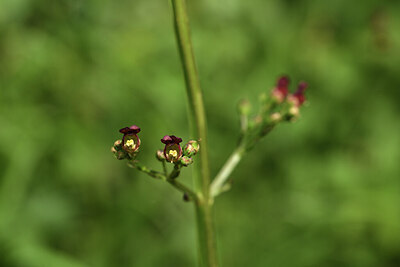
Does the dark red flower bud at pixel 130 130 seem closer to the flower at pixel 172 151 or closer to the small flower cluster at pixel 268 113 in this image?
the flower at pixel 172 151

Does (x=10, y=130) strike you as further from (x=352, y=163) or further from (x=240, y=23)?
→ (x=352, y=163)

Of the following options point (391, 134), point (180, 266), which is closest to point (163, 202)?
point (180, 266)

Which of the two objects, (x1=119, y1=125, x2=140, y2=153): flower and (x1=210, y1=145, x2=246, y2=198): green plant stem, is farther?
(x1=210, y1=145, x2=246, y2=198): green plant stem

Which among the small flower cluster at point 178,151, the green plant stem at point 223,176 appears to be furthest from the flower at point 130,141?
the green plant stem at point 223,176

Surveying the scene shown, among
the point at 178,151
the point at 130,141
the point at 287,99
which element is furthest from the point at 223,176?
the point at 287,99

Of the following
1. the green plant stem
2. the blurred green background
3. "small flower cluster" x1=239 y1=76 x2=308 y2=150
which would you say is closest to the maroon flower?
"small flower cluster" x1=239 y1=76 x2=308 y2=150

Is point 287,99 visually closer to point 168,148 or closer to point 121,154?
point 168,148

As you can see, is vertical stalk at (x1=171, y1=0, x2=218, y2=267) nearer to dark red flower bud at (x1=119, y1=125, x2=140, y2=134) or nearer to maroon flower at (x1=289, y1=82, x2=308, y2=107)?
dark red flower bud at (x1=119, y1=125, x2=140, y2=134)

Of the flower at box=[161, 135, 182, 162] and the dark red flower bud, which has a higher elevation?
the dark red flower bud
